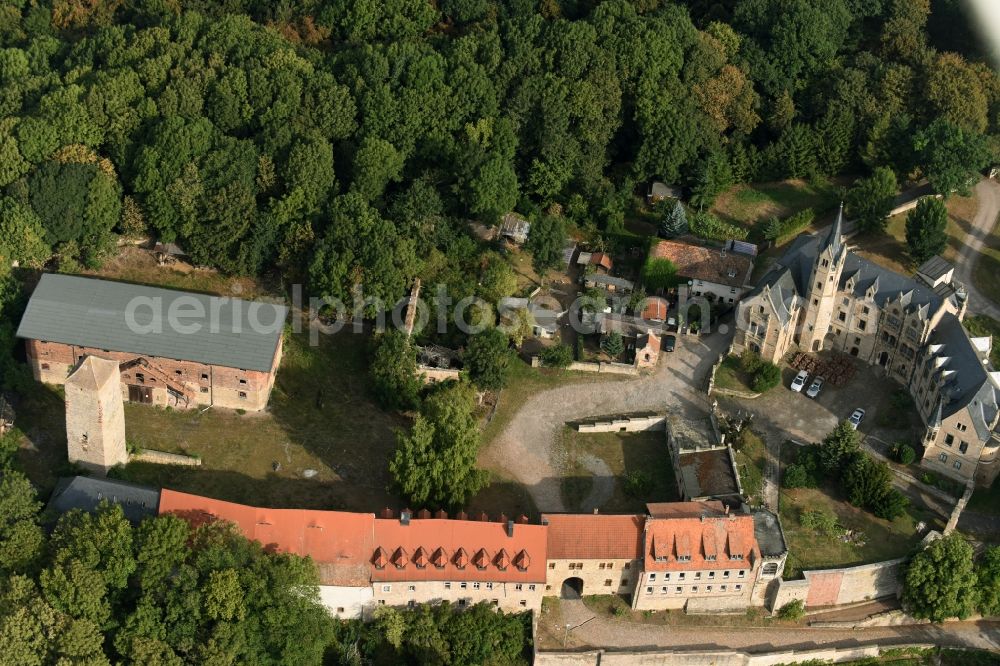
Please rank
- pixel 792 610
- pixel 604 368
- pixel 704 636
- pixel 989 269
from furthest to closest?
pixel 989 269 < pixel 604 368 < pixel 792 610 < pixel 704 636

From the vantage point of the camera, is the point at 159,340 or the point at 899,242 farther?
the point at 899,242

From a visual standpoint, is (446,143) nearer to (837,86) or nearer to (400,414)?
(400,414)

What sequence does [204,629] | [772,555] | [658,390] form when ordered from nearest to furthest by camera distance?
[204,629]
[772,555]
[658,390]

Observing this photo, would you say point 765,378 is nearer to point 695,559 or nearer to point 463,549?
point 695,559

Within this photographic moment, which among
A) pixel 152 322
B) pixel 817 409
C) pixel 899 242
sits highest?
pixel 899 242

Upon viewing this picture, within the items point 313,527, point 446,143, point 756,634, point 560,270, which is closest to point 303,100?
point 446,143

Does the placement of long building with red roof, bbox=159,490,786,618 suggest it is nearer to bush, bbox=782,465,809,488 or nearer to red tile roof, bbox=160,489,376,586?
red tile roof, bbox=160,489,376,586

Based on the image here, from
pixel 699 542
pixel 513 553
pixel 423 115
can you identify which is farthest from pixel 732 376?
pixel 423 115
